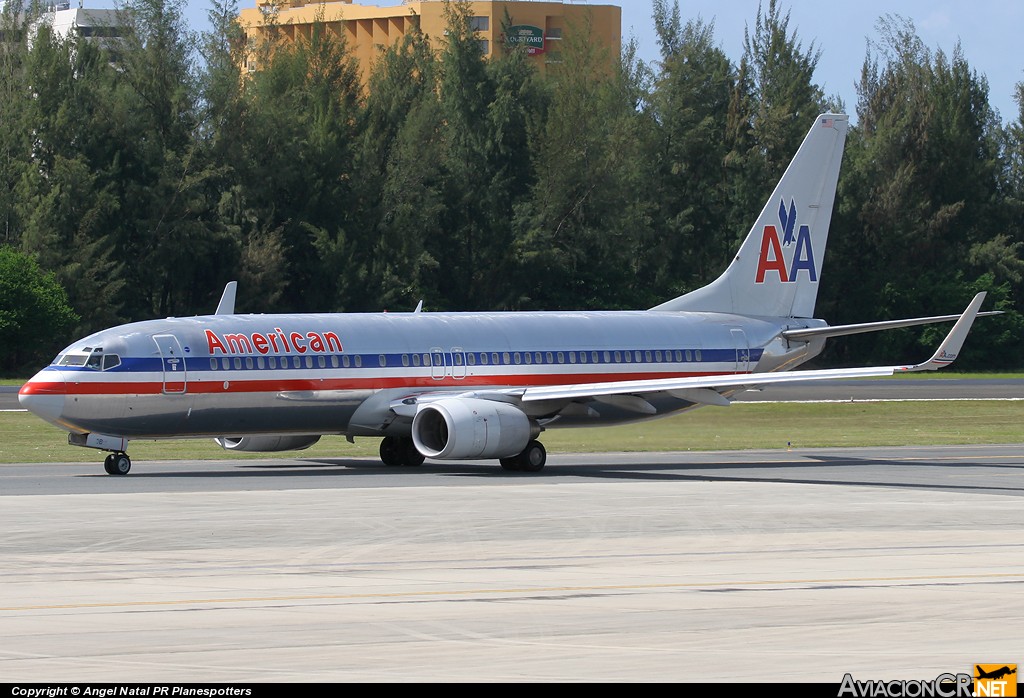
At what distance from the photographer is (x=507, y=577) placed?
57.4 ft

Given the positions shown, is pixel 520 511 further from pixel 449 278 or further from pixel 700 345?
pixel 449 278

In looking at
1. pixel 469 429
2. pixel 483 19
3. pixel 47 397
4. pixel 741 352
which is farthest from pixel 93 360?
pixel 483 19

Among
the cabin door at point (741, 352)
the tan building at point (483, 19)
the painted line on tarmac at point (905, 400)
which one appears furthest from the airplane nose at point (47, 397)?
the tan building at point (483, 19)

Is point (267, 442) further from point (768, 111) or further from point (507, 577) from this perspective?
point (768, 111)

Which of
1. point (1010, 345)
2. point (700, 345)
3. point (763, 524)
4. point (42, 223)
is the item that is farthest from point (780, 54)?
point (763, 524)

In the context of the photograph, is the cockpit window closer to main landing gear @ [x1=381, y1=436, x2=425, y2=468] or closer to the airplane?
the airplane

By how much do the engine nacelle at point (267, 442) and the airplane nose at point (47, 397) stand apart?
4.94 metres

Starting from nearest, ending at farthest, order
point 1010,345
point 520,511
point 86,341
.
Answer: point 520,511
point 86,341
point 1010,345

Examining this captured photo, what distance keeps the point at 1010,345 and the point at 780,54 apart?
73.4 ft

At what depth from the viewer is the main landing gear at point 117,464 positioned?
31891 mm

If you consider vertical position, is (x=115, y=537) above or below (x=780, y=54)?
below

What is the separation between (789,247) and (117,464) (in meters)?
18.0

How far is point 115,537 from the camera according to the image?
21219 mm

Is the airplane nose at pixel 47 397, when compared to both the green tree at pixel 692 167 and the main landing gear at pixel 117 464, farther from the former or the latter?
the green tree at pixel 692 167
